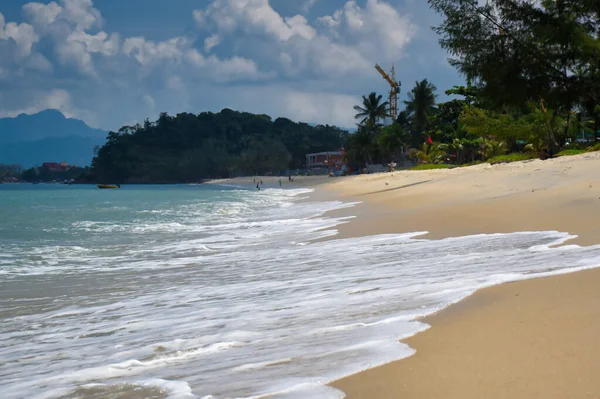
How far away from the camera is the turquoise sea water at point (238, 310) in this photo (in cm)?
317

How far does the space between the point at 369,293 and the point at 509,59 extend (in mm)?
20908

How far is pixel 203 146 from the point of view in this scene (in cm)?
17438

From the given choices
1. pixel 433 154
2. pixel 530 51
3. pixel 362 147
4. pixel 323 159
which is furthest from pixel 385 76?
pixel 530 51

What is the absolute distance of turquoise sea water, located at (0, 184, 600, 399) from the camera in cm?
317

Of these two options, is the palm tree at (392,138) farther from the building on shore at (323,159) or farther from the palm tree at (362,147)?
the building on shore at (323,159)

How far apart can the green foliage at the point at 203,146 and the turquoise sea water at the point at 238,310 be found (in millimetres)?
146532

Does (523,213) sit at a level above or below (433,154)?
below

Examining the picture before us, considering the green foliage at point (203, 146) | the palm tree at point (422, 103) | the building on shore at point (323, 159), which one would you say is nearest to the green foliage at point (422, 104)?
the palm tree at point (422, 103)

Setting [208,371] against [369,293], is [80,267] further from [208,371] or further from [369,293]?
[208,371]

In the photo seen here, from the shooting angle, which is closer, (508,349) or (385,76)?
(508,349)

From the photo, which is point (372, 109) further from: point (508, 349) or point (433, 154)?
point (508, 349)

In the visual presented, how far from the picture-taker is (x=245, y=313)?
191 inches

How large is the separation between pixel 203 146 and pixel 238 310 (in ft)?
565

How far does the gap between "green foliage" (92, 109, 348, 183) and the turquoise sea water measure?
147 meters
